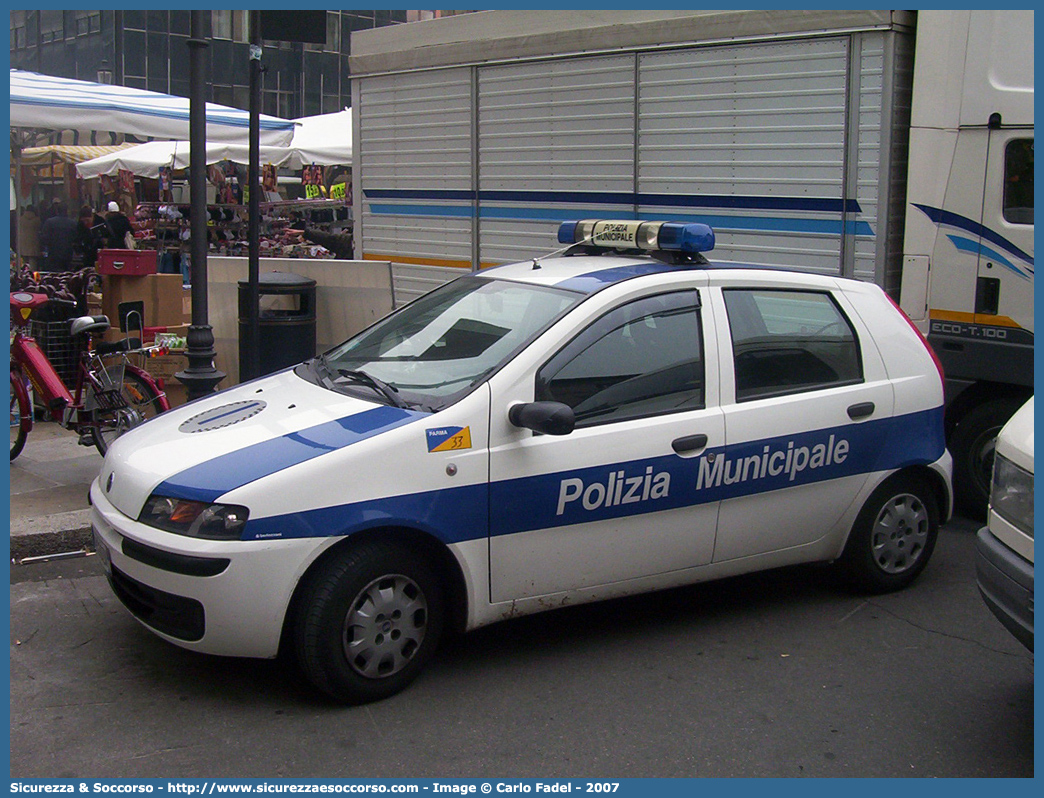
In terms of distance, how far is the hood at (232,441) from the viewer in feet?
13.5

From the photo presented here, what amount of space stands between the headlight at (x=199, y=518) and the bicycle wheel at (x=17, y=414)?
3.99 metres

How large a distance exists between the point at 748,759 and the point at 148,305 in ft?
23.9


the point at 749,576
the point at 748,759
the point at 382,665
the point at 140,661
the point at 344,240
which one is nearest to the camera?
the point at 748,759

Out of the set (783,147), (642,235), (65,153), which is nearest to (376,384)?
(642,235)

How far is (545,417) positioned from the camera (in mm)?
4273

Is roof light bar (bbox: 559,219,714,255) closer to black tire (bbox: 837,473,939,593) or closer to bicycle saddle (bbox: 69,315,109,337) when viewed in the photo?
black tire (bbox: 837,473,939,593)

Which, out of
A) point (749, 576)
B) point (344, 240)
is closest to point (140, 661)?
point (749, 576)

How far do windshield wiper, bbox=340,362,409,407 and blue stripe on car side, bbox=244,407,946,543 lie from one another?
1.65 ft

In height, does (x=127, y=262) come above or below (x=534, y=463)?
above

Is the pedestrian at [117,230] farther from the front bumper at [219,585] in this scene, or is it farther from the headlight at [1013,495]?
the headlight at [1013,495]

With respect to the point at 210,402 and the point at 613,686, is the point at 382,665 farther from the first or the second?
the point at 210,402

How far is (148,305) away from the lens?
9.66 metres

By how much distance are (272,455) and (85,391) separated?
3.92 metres

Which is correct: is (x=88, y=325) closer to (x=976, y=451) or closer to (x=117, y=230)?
(x=976, y=451)
